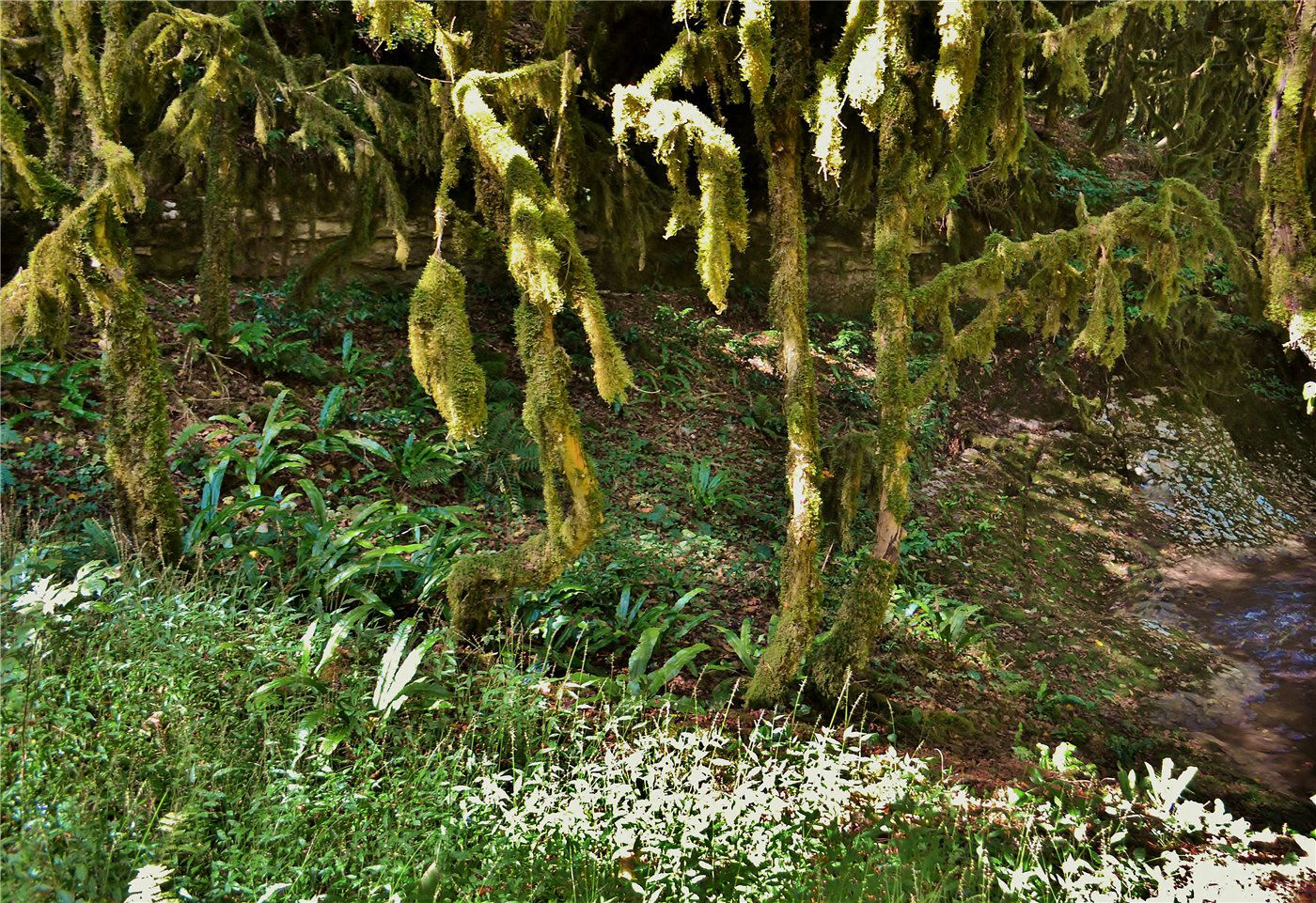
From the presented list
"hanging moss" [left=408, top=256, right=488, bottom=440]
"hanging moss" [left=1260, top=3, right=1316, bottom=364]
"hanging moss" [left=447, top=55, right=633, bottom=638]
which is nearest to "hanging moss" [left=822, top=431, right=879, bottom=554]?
"hanging moss" [left=447, top=55, right=633, bottom=638]

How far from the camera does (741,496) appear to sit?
7.91 m

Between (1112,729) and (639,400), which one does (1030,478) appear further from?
(639,400)

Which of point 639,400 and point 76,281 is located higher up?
point 76,281

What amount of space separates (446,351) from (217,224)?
4.77m

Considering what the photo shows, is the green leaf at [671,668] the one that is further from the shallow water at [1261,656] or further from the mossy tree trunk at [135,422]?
the shallow water at [1261,656]

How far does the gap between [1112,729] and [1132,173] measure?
1134 centimetres

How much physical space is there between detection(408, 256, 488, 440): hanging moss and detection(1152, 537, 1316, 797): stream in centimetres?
604

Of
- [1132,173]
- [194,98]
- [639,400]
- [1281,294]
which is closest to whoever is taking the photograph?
[1281,294]

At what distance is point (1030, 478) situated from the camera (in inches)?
372

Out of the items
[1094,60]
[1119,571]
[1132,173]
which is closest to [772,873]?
[1119,571]

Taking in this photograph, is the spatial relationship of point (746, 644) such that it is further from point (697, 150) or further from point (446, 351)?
point (697, 150)

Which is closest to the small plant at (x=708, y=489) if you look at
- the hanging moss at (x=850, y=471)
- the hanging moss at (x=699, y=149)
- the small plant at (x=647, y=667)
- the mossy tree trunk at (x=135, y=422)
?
the hanging moss at (x=850, y=471)

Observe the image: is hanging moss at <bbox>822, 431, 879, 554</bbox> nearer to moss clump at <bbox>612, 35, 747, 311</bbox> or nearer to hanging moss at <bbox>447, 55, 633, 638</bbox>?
moss clump at <bbox>612, 35, 747, 311</bbox>

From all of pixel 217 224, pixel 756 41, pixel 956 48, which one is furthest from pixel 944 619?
pixel 217 224
